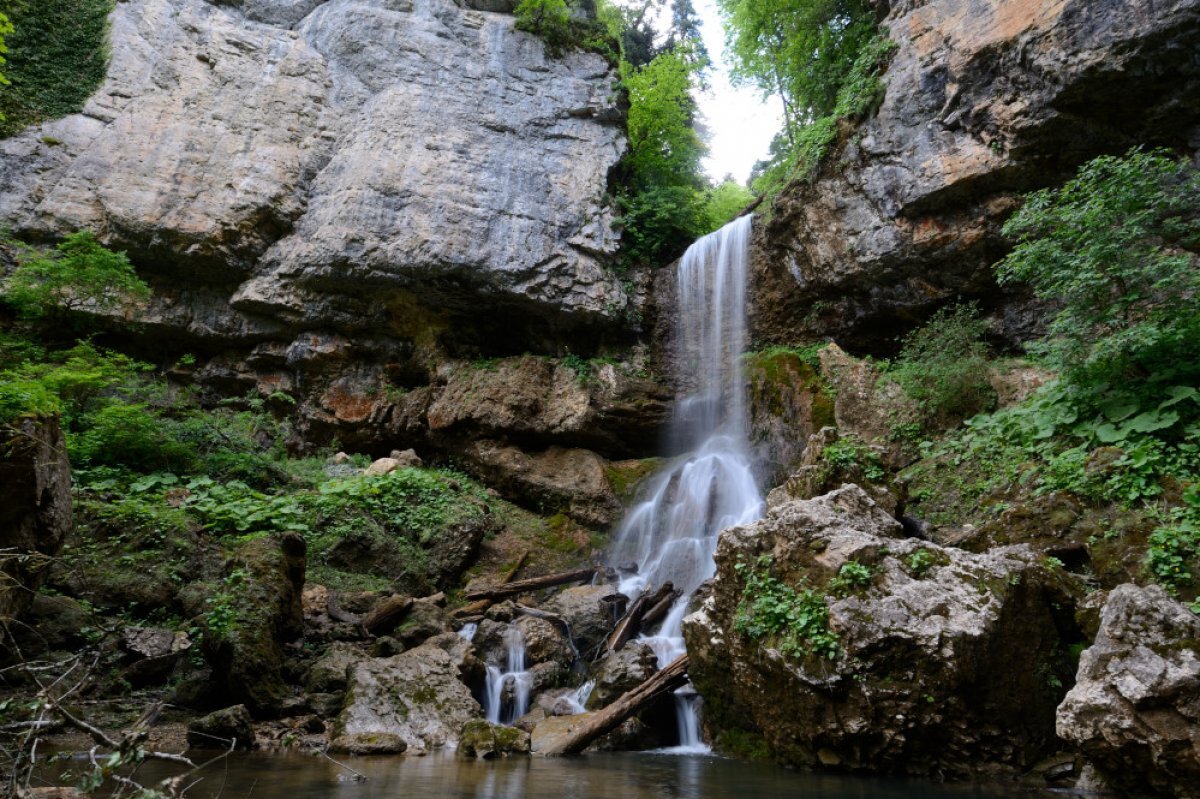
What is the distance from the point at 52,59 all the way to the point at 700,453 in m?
18.0

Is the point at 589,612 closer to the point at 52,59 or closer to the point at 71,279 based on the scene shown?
the point at 71,279

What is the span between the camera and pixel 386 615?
31.6ft

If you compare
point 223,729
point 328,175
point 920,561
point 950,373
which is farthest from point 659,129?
point 223,729

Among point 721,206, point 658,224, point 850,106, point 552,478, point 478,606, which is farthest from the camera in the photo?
point 721,206

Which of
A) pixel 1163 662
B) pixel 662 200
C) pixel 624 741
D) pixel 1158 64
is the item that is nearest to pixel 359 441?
pixel 662 200

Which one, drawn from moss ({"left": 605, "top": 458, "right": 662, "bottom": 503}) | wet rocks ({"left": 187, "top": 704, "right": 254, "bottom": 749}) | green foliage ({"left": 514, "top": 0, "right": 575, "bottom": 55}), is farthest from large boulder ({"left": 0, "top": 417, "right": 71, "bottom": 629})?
green foliage ({"left": 514, "top": 0, "right": 575, "bottom": 55})

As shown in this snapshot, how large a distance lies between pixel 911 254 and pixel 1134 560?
8071 millimetres

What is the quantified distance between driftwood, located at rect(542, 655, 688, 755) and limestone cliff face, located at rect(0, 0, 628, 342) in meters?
9.94

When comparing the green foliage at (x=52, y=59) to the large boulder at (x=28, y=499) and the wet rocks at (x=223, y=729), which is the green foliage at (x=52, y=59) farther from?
the wet rocks at (x=223, y=729)

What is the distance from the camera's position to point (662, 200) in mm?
17875

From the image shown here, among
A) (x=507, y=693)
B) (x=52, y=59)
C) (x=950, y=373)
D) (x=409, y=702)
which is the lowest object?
(x=409, y=702)

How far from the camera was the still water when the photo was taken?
4.72 m

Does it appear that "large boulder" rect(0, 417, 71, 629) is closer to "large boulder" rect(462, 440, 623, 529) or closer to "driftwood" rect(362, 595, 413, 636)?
"driftwood" rect(362, 595, 413, 636)

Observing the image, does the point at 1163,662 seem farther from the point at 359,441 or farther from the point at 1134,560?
the point at 359,441
